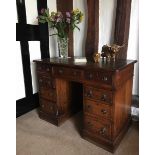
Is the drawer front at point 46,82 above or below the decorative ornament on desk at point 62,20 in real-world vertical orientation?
below

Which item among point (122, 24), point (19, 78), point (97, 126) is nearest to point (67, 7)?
point (122, 24)

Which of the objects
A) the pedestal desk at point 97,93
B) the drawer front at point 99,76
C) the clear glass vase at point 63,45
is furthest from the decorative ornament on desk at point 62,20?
the drawer front at point 99,76

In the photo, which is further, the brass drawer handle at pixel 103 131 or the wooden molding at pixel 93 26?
the wooden molding at pixel 93 26

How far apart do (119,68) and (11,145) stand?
112 centimetres

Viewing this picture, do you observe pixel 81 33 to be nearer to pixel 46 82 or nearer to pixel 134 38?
pixel 134 38

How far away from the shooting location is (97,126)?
1.79 meters

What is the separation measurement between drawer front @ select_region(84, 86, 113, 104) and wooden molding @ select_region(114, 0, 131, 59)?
66cm

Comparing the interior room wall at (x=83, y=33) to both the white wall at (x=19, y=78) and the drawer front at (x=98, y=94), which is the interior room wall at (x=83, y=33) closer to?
the white wall at (x=19, y=78)

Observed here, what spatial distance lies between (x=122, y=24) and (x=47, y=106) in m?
1.43

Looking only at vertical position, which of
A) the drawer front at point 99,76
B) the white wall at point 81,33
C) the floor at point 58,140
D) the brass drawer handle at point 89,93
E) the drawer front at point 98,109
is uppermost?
the white wall at point 81,33

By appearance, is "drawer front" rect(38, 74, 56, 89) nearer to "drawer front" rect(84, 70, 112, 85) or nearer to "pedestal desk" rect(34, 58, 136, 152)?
"pedestal desk" rect(34, 58, 136, 152)

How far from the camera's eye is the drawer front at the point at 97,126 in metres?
1.73

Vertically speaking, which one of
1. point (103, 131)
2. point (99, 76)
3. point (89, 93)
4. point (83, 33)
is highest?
point (83, 33)
